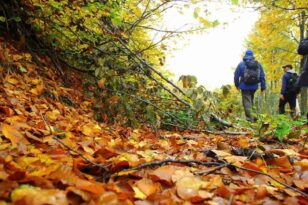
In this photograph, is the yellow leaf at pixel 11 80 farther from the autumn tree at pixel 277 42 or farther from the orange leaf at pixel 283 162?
the autumn tree at pixel 277 42

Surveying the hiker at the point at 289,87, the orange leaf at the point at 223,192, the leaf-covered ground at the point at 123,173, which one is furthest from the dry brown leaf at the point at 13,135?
the hiker at the point at 289,87

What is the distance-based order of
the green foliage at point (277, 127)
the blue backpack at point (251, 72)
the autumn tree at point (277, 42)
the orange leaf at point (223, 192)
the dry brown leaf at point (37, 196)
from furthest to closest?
the autumn tree at point (277, 42) < the blue backpack at point (251, 72) < the green foliage at point (277, 127) < the orange leaf at point (223, 192) < the dry brown leaf at point (37, 196)

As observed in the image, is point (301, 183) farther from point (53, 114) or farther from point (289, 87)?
point (289, 87)

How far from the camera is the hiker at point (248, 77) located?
255 inches

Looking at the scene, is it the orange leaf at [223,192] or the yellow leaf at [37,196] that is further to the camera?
the orange leaf at [223,192]

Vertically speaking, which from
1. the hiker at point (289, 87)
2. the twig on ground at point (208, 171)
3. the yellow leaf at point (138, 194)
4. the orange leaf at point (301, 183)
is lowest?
the orange leaf at point (301, 183)

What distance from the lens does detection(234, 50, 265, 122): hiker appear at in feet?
21.2

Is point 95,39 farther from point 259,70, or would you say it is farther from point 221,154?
point 259,70

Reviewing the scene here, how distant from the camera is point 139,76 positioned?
4504mm

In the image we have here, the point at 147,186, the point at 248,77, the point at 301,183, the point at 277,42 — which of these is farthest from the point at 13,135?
the point at 277,42

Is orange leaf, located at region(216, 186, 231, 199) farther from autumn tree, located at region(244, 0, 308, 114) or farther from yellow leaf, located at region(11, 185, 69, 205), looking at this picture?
autumn tree, located at region(244, 0, 308, 114)

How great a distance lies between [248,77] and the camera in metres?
6.45

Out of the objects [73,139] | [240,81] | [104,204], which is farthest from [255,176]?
[240,81]

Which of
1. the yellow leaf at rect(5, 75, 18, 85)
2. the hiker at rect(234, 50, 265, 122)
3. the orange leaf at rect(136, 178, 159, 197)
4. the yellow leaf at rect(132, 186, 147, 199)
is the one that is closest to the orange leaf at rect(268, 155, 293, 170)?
the orange leaf at rect(136, 178, 159, 197)
